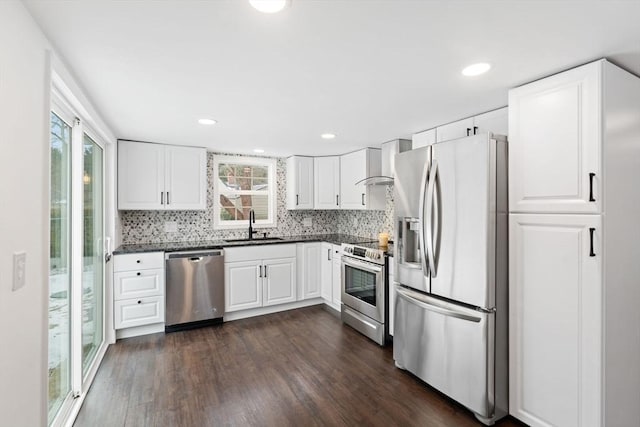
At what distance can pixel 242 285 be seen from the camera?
3.96 metres

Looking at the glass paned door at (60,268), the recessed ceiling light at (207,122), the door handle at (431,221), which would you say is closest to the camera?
the glass paned door at (60,268)

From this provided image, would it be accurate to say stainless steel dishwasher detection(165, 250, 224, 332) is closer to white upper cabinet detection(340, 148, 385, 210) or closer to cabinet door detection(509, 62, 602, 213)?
white upper cabinet detection(340, 148, 385, 210)

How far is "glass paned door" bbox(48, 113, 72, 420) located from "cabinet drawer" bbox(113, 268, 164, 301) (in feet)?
3.88

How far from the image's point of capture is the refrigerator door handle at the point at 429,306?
2.11m

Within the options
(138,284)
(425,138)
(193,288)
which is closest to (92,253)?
(138,284)

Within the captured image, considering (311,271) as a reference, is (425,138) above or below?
above

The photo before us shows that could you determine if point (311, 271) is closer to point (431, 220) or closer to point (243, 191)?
point (243, 191)

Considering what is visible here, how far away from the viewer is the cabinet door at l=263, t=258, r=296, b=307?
4141mm

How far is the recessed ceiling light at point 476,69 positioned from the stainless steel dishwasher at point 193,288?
3.17 metres

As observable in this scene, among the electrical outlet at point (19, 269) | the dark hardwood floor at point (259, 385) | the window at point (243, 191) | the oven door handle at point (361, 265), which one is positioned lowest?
the dark hardwood floor at point (259, 385)

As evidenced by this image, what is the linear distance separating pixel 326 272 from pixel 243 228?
1.44 m

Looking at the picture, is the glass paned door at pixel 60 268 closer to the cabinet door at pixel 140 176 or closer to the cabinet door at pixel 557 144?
the cabinet door at pixel 140 176

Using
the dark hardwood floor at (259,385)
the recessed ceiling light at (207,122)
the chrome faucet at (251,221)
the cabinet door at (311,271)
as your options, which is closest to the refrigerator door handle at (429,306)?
the dark hardwood floor at (259,385)

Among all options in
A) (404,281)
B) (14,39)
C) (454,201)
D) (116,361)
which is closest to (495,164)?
(454,201)
